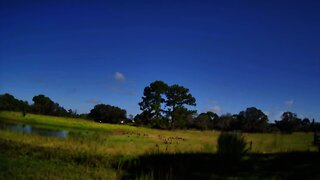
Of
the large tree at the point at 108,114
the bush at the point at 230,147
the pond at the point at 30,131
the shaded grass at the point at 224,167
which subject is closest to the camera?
the shaded grass at the point at 224,167

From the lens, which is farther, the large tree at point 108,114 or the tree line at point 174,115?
the large tree at point 108,114

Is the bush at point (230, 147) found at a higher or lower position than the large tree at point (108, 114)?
lower

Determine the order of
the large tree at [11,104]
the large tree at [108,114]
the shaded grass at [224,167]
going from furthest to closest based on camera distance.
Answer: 1. the large tree at [108,114]
2. the large tree at [11,104]
3. the shaded grass at [224,167]

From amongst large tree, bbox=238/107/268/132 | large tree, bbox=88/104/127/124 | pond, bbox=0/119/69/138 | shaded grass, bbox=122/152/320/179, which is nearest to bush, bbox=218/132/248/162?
shaded grass, bbox=122/152/320/179

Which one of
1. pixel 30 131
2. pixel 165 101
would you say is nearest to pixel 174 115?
pixel 165 101

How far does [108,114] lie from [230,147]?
105m

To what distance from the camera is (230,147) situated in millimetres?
18969

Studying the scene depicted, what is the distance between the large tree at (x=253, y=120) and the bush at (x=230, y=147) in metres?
61.1

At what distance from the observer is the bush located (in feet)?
62.0

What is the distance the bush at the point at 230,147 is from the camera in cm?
1891

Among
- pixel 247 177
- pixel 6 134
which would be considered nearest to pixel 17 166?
pixel 247 177

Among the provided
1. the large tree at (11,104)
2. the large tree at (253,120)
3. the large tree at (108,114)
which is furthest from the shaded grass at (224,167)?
the large tree at (11,104)

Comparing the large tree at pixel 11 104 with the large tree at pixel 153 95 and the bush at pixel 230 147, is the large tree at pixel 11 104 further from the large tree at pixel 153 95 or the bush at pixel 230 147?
the bush at pixel 230 147

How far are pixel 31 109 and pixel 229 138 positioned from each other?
382ft
